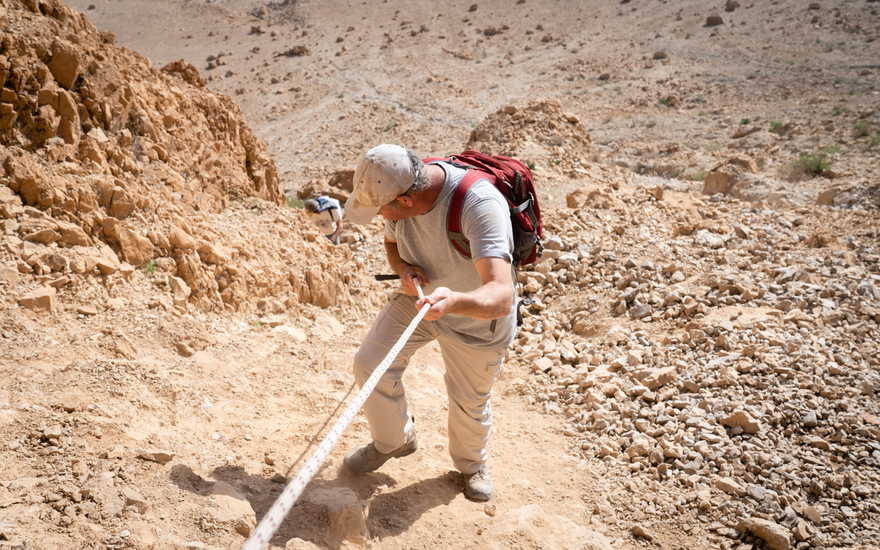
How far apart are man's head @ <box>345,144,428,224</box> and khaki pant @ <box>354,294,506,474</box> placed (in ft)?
1.77

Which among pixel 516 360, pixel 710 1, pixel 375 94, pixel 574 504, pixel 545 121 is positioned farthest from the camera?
pixel 710 1

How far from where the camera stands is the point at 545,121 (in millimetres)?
10414

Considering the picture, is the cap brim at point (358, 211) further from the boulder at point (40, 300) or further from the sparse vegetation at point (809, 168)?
the sparse vegetation at point (809, 168)

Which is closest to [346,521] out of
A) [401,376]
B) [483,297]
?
[401,376]

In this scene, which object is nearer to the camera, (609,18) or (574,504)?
(574,504)

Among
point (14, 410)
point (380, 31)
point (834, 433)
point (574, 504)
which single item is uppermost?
point (380, 31)

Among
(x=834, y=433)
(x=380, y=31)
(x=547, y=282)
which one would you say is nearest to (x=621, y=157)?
(x=547, y=282)

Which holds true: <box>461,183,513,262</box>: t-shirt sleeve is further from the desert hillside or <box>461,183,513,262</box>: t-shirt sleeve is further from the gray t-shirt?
the desert hillside

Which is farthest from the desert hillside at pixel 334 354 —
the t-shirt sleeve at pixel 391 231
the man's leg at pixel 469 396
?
the t-shirt sleeve at pixel 391 231

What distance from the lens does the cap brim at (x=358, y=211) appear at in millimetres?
2492

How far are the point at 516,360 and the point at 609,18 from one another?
1023 inches

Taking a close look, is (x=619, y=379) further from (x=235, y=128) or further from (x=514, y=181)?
(x=235, y=128)

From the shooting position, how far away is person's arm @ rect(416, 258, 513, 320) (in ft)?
6.90

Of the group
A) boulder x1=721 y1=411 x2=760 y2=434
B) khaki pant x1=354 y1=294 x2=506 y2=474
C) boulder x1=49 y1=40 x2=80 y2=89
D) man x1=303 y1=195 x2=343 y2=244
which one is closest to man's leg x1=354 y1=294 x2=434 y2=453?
khaki pant x1=354 y1=294 x2=506 y2=474
